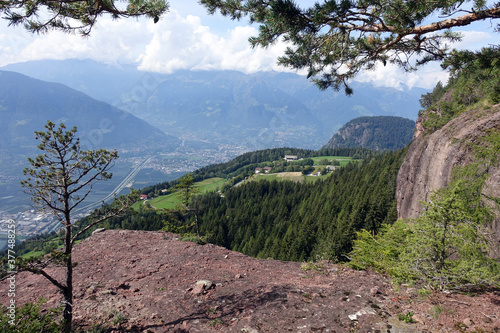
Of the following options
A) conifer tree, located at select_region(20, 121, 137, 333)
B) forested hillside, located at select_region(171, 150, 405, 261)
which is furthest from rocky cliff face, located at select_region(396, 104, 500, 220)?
forested hillside, located at select_region(171, 150, 405, 261)

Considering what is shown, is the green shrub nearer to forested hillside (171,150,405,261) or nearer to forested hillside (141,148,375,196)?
forested hillside (171,150,405,261)

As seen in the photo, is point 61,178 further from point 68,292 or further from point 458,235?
point 458,235

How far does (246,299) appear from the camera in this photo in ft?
25.8

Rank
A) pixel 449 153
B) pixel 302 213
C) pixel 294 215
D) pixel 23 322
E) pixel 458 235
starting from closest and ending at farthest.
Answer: pixel 23 322, pixel 458 235, pixel 449 153, pixel 294 215, pixel 302 213

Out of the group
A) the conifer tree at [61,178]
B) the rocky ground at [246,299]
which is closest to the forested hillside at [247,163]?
the rocky ground at [246,299]

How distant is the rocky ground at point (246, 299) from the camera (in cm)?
573

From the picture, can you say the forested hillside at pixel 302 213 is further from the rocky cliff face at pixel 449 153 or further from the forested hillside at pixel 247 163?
the forested hillside at pixel 247 163

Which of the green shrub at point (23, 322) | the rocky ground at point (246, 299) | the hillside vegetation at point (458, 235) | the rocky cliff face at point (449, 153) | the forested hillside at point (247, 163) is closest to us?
the green shrub at point (23, 322)

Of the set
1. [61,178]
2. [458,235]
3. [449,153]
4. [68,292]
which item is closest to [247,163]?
[449,153]

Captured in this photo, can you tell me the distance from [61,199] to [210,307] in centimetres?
548

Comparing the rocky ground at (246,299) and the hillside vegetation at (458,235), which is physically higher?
the hillside vegetation at (458,235)

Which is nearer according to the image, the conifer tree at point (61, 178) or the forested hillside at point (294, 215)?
the conifer tree at point (61, 178)

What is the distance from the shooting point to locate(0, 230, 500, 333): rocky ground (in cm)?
573

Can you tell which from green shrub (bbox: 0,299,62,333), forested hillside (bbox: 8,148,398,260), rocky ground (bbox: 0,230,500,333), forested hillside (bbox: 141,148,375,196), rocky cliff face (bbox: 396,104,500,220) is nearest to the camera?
green shrub (bbox: 0,299,62,333)
